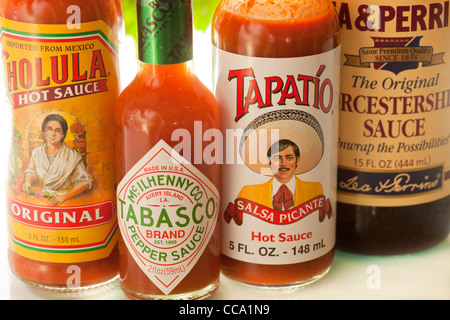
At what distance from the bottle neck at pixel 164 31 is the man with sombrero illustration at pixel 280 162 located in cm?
12

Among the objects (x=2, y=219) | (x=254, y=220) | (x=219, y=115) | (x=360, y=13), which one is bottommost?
(x=2, y=219)

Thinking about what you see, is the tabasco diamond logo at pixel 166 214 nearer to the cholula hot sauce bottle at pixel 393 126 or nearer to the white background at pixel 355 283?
the white background at pixel 355 283

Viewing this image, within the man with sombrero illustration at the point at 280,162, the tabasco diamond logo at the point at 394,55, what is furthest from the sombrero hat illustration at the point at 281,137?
the tabasco diamond logo at the point at 394,55

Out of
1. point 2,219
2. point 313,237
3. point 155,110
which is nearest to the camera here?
point 155,110

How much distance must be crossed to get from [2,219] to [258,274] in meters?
0.44

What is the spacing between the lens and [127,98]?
3.32 feet

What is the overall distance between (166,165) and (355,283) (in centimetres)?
30

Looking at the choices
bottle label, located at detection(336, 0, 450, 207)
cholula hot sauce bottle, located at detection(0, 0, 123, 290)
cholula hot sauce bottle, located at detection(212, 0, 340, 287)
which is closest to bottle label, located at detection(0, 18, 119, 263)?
cholula hot sauce bottle, located at detection(0, 0, 123, 290)

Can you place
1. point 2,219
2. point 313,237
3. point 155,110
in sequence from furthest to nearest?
point 2,219, point 313,237, point 155,110

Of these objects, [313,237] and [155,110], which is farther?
[313,237]

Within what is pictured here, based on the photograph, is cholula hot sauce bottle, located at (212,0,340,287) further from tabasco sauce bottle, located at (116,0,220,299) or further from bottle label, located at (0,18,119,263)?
bottle label, located at (0,18,119,263)

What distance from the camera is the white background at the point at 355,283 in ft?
3.61

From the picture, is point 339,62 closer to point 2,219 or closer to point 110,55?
point 110,55

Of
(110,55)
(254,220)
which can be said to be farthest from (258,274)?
(110,55)
